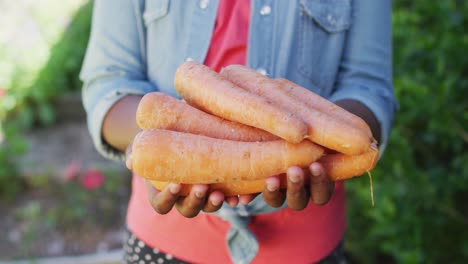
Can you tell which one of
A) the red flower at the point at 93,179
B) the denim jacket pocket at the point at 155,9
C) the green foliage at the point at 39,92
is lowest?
the green foliage at the point at 39,92

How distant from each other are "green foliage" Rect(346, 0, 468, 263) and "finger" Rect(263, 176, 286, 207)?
1.15 meters

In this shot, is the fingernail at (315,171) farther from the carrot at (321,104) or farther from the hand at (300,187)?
the carrot at (321,104)

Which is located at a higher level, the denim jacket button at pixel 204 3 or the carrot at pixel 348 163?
the denim jacket button at pixel 204 3

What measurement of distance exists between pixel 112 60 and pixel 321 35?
0.61 meters

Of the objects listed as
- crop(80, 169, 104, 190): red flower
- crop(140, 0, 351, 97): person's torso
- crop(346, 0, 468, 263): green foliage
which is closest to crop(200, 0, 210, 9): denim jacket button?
crop(140, 0, 351, 97): person's torso

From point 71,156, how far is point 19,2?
1852mm

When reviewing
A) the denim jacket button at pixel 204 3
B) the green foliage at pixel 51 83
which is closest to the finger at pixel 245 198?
the denim jacket button at pixel 204 3

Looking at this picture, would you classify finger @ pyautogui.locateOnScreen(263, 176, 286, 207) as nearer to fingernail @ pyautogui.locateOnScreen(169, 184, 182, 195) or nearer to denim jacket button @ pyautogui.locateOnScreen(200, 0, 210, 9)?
fingernail @ pyautogui.locateOnScreen(169, 184, 182, 195)

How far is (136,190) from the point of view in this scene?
1.58 m

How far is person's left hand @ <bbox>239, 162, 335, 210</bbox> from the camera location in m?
1.15

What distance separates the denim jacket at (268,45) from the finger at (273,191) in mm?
393

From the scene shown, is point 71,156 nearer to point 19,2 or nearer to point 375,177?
point 19,2

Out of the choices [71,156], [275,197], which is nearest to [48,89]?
[71,156]

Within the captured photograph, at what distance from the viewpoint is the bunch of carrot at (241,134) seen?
1.25 meters
